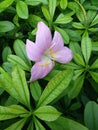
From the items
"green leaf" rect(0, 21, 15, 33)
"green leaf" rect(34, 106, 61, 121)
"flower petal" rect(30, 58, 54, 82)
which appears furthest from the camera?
"green leaf" rect(0, 21, 15, 33)

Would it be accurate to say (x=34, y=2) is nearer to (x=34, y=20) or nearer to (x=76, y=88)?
(x=34, y=20)

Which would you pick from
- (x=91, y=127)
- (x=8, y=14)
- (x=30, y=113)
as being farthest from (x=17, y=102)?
(x=8, y=14)

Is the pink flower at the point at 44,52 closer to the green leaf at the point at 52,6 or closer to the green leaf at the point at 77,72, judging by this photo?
the green leaf at the point at 77,72

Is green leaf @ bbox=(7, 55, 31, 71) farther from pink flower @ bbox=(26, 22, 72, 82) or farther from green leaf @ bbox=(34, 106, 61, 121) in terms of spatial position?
green leaf @ bbox=(34, 106, 61, 121)

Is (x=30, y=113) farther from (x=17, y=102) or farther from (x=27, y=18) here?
(x=27, y=18)

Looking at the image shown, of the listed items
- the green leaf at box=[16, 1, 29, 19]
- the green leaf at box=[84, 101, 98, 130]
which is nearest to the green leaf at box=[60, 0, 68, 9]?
the green leaf at box=[16, 1, 29, 19]

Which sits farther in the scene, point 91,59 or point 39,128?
point 91,59

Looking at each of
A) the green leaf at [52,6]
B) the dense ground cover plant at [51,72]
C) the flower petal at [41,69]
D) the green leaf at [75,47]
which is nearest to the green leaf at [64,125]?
the dense ground cover plant at [51,72]
